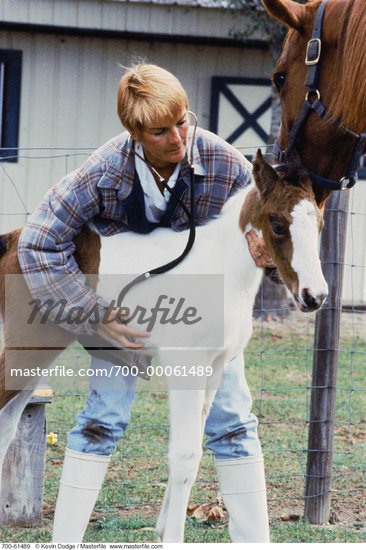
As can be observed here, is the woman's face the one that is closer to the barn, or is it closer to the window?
the barn

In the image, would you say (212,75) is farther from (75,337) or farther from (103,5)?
(75,337)

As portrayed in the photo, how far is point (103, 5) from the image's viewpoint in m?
9.04

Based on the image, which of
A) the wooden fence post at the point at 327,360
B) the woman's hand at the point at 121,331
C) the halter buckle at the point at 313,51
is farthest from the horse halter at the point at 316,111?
the wooden fence post at the point at 327,360

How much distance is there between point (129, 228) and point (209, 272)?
14.5 inches

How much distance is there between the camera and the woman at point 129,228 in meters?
2.55

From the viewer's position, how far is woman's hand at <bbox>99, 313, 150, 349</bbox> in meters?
2.54

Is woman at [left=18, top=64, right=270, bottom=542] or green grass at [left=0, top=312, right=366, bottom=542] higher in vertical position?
woman at [left=18, top=64, right=270, bottom=542]

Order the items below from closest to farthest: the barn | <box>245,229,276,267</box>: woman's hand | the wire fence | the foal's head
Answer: the foal's head < <box>245,229,276,267</box>: woman's hand < the wire fence < the barn

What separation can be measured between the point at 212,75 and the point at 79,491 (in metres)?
8.03

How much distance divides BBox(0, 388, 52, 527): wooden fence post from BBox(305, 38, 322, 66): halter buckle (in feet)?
6.14

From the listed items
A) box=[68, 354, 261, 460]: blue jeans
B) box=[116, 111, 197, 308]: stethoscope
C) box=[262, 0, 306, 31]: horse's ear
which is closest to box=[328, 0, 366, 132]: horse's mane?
box=[262, 0, 306, 31]: horse's ear

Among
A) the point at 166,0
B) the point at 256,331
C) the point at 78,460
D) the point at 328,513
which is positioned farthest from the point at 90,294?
the point at 166,0

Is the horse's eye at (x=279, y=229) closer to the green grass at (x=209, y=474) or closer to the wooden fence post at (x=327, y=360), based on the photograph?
the wooden fence post at (x=327, y=360)

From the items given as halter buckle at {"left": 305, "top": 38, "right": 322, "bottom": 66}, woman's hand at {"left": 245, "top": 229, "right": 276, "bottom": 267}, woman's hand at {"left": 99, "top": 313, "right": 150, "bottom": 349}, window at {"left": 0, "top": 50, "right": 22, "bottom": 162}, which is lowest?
woman's hand at {"left": 99, "top": 313, "right": 150, "bottom": 349}
